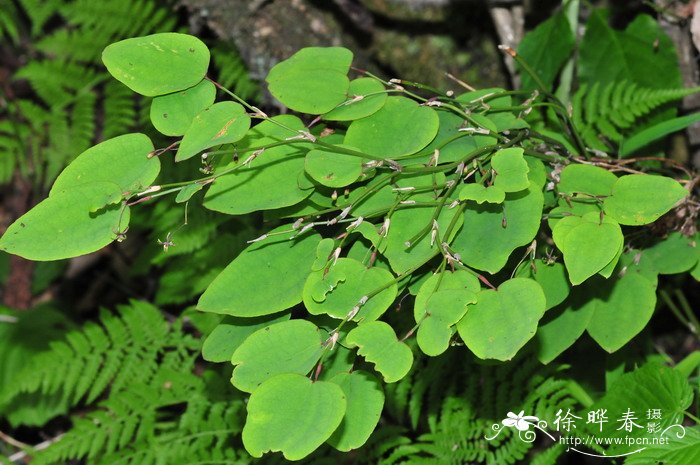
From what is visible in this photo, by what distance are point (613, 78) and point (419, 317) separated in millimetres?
1097

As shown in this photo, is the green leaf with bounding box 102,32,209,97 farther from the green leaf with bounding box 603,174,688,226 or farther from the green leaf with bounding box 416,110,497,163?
the green leaf with bounding box 603,174,688,226

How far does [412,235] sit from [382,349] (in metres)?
0.19

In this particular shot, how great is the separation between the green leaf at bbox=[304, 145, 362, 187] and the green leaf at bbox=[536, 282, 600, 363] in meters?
0.49

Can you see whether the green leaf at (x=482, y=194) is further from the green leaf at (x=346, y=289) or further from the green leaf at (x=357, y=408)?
the green leaf at (x=357, y=408)

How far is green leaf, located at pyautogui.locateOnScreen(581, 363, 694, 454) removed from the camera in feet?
3.90

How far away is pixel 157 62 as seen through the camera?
982mm

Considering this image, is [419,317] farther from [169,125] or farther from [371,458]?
[371,458]

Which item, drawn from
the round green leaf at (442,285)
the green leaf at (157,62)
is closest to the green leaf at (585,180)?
the round green leaf at (442,285)

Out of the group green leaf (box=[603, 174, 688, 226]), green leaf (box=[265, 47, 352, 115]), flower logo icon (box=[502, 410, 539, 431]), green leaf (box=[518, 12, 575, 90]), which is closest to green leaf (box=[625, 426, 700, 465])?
flower logo icon (box=[502, 410, 539, 431])

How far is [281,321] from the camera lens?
100cm

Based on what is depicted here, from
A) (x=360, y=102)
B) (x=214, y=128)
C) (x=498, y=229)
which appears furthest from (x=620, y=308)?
(x=214, y=128)

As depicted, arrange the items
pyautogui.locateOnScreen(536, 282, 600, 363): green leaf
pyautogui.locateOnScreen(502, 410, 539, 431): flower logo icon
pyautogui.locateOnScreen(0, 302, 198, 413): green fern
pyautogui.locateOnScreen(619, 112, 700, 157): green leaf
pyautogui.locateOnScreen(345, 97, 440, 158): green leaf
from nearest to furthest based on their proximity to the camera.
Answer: pyautogui.locateOnScreen(345, 97, 440, 158): green leaf, pyautogui.locateOnScreen(536, 282, 600, 363): green leaf, pyautogui.locateOnScreen(619, 112, 700, 157): green leaf, pyautogui.locateOnScreen(502, 410, 539, 431): flower logo icon, pyautogui.locateOnScreen(0, 302, 198, 413): green fern

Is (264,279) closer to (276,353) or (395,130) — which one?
(276,353)

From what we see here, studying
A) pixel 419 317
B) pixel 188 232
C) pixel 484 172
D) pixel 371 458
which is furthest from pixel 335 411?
pixel 188 232
